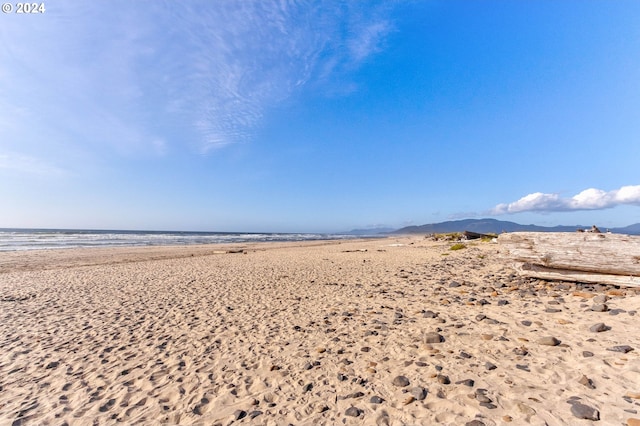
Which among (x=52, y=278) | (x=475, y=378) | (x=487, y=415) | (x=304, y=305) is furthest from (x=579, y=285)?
(x=52, y=278)

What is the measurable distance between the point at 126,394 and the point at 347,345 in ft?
12.7

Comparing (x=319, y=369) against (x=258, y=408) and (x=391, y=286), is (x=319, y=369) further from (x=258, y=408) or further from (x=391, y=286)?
(x=391, y=286)

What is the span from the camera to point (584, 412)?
3.52m

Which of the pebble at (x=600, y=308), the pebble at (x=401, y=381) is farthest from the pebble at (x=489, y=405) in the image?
the pebble at (x=600, y=308)

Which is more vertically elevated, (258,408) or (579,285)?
(579,285)

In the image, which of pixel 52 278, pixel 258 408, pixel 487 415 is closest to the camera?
pixel 487 415

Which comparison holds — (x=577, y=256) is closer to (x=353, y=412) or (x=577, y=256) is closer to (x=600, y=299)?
(x=600, y=299)

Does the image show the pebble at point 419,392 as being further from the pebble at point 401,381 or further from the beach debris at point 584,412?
the beach debris at point 584,412

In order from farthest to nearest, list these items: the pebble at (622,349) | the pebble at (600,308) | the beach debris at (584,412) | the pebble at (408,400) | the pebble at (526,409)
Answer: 1. the pebble at (600,308)
2. the pebble at (622,349)
3. the pebble at (408,400)
4. the pebble at (526,409)
5. the beach debris at (584,412)

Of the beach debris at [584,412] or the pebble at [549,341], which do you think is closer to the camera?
the beach debris at [584,412]

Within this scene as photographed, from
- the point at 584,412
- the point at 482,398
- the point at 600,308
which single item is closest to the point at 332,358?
the point at 482,398

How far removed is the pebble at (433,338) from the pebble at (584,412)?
7.60 ft

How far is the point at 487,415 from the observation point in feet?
12.1

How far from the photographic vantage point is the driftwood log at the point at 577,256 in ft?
25.4
